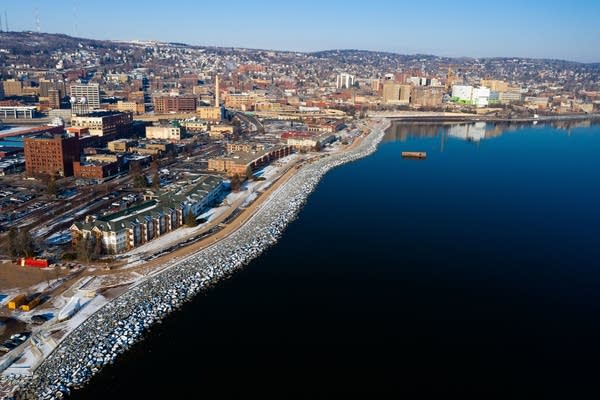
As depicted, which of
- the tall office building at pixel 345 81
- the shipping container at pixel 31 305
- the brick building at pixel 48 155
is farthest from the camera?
the tall office building at pixel 345 81

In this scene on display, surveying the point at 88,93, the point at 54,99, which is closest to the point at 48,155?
the point at 54,99

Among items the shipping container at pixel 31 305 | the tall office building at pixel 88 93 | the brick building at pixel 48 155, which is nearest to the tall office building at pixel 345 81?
the tall office building at pixel 88 93

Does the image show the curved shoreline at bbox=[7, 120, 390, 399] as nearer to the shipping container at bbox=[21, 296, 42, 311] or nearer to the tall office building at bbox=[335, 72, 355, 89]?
the shipping container at bbox=[21, 296, 42, 311]

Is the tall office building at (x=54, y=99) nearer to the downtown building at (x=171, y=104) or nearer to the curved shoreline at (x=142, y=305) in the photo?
the downtown building at (x=171, y=104)

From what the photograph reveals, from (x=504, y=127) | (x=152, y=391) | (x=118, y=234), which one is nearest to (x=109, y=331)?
(x=152, y=391)

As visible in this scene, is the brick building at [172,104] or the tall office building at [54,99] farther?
the brick building at [172,104]

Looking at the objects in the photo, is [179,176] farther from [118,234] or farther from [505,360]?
[505,360]

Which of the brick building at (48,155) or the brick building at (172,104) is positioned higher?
the brick building at (172,104)

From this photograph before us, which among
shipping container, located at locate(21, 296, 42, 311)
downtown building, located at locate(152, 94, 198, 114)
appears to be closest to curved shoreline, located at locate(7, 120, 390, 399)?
shipping container, located at locate(21, 296, 42, 311)
